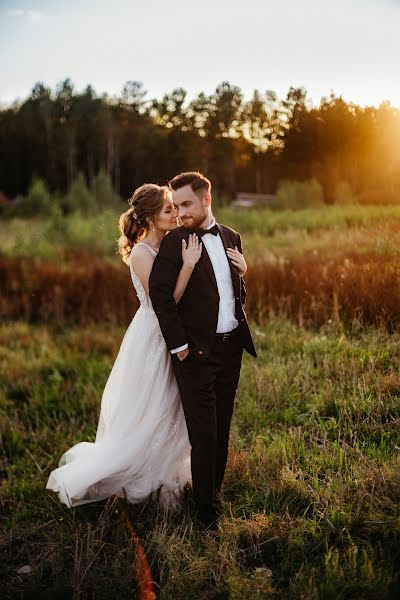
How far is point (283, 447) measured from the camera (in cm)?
397

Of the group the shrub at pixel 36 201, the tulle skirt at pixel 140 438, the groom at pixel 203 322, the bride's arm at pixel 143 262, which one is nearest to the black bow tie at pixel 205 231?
the groom at pixel 203 322

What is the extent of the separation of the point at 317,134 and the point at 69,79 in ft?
128

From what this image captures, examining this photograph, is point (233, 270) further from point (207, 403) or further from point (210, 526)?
point (210, 526)

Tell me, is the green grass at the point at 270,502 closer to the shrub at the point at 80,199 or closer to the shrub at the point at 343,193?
the shrub at the point at 343,193

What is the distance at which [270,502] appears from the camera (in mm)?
3609

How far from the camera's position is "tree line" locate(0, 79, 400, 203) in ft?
23.1

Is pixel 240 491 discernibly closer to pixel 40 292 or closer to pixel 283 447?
pixel 283 447

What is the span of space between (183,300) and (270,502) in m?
1.43

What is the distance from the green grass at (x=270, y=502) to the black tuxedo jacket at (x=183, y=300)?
44.3 inches

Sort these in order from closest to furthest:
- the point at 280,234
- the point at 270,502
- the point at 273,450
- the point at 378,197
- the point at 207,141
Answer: the point at 270,502 < the point at 273,450 < the point at 378,197 < the point at 280,234 < the point at 207,141

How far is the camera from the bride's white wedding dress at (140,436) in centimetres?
392

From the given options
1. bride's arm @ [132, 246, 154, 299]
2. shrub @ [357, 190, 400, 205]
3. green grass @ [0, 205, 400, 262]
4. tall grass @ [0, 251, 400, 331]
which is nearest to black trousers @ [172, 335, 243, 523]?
bride's arm @ [132, 246, 154, 299]

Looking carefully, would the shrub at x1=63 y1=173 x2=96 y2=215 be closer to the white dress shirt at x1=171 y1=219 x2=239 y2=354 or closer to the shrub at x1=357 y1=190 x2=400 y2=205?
the shrub at x1=357 y1=190 x2=400 y2=205

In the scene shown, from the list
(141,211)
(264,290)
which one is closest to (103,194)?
(264,290)
